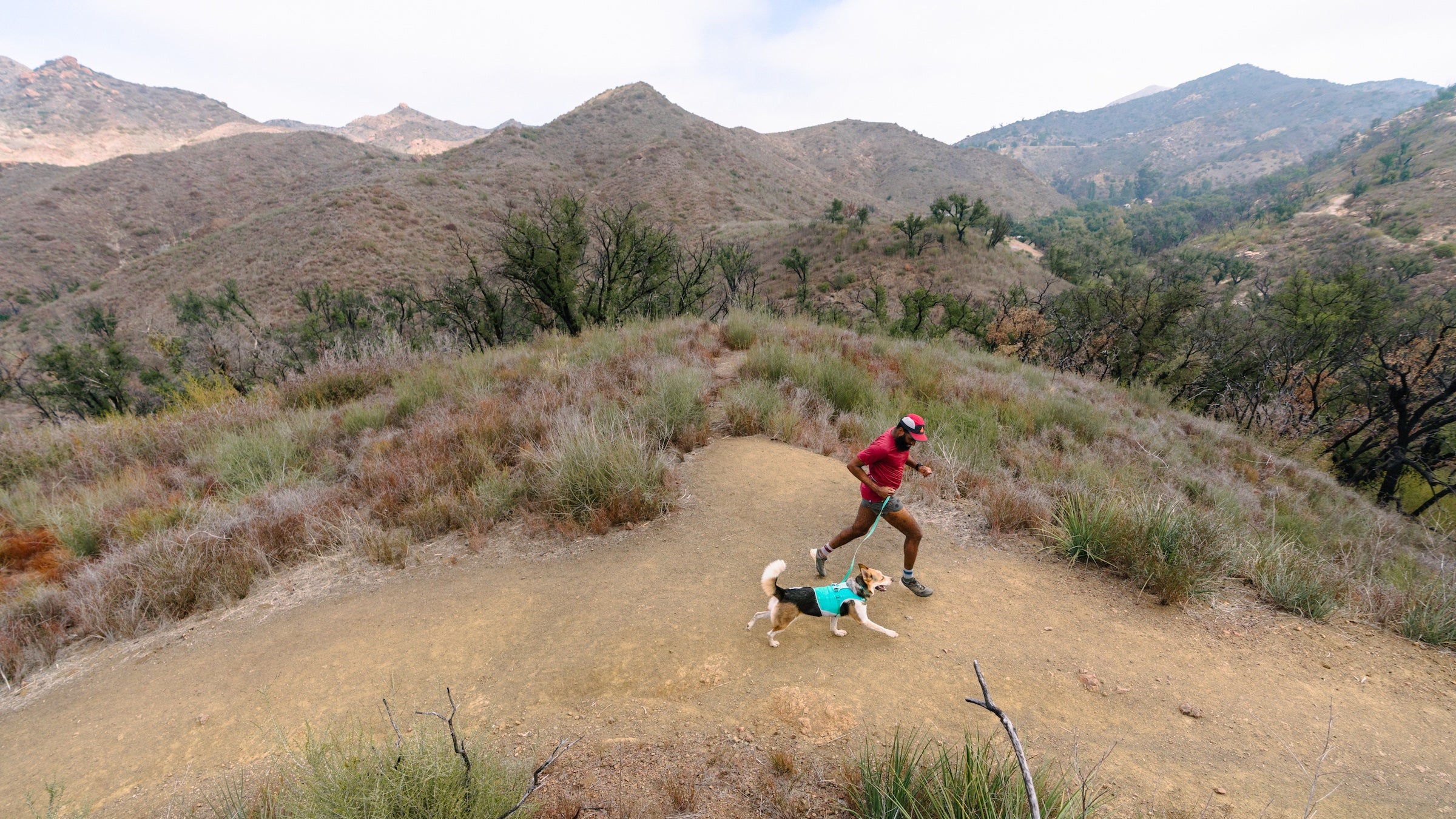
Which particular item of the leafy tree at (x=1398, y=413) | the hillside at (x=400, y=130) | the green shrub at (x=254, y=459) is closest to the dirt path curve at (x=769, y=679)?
the green shrub at (x=254, y=459)

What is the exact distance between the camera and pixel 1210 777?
2.47 metres

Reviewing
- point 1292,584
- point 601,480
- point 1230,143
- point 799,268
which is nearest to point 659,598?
point 601,480

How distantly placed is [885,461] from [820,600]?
1.14 m

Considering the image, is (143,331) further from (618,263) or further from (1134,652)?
(1134,652)

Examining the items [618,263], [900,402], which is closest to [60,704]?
[900,402]

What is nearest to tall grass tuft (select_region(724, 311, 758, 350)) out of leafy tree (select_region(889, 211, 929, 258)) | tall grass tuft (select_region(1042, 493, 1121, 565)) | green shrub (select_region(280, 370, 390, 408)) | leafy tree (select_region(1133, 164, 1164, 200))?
green shrub (select_region(280, 370, 390, 408))

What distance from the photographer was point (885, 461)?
379cm

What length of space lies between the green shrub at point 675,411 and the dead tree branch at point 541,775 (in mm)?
3760

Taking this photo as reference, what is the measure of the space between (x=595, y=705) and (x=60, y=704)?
3.50 meters

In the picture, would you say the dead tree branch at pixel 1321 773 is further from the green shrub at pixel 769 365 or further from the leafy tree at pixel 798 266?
the leafy tree at pixel 798 266

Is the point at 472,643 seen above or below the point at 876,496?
below

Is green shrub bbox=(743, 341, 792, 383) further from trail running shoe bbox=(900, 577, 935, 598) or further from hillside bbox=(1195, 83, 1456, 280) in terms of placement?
hillside bbox=(1195, 83, 1456, 280)

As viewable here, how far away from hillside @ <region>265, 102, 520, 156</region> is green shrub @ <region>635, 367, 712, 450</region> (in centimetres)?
19562

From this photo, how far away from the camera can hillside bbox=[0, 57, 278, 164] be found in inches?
4072
